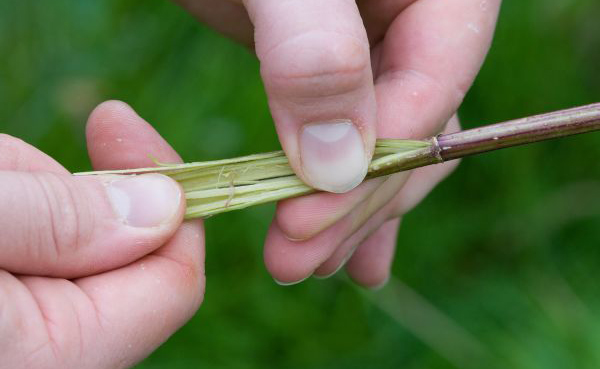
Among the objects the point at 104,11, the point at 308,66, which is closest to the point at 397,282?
the point at 308,66

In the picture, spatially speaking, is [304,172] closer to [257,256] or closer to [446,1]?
[446,1]

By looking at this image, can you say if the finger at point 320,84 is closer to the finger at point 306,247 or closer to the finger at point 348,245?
the finger at point 306,247

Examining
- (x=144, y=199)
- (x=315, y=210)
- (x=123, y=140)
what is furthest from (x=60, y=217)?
(x=315, y=210)

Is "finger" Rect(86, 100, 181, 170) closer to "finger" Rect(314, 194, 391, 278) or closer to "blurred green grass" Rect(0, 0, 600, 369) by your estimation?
"finger" Rect(314, 194, 391, 278)

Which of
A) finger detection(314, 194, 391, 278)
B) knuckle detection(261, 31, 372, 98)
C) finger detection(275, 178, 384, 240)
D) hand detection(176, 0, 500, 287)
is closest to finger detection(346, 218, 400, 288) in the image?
hand detection(176, 0, 500, 287)

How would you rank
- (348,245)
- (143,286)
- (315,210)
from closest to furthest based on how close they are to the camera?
(143,286), (315,210), (348,245)

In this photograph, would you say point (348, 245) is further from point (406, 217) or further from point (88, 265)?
point (406, 217)
